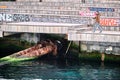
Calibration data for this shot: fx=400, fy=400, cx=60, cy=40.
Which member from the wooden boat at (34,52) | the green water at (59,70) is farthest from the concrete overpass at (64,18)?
the green water at (59,70)

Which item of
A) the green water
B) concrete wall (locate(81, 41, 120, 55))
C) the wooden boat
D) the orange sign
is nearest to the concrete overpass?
the orange sign

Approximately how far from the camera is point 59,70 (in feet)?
209

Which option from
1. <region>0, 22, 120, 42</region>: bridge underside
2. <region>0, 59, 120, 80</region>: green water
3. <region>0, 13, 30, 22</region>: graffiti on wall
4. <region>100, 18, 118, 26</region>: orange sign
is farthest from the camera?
<region>0, 13, 30, 22</region>: graffiti on wall

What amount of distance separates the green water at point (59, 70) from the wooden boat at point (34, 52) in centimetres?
111

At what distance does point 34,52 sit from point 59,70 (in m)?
8.65

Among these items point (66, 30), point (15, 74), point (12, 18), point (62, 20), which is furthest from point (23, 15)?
point (15, 74)

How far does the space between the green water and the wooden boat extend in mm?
1111

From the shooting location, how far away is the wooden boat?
68.1 meters

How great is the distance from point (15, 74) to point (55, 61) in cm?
1170

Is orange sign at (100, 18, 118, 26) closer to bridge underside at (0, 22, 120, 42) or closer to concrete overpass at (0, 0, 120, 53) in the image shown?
concrete overpass at (0, 0, 120, 53)

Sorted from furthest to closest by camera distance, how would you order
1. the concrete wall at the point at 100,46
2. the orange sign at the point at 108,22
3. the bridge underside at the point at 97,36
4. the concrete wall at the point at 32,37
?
the concrete wall at the point at 32,37
the concrete wall at the point at 100,46
the orange sign at the point at 108,22
the bridge underside at the point at 97,36

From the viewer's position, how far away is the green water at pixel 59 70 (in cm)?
5897

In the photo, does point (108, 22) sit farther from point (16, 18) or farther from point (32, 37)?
point (16, 18)

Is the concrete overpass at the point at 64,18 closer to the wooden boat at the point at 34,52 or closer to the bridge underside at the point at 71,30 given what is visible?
the bridge underside at the point at 71,30
